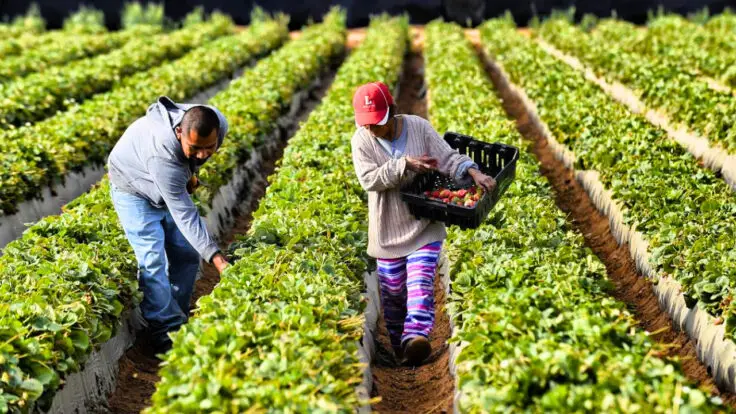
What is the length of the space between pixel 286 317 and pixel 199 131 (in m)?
1.46

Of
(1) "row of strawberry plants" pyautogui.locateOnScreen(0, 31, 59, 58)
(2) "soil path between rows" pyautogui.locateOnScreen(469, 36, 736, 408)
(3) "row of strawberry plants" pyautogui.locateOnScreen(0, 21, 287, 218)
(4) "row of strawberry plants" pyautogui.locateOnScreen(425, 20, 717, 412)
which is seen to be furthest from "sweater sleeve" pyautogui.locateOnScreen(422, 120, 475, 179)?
(1) "row of strawberry plants" pyautogui.locateOnScreen(0, 31, 59, 58)

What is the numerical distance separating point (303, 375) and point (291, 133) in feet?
37.2

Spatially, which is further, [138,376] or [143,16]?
[143,16]

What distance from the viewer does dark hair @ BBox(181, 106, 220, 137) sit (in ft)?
18.9

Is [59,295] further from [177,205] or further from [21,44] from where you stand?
[21,44]

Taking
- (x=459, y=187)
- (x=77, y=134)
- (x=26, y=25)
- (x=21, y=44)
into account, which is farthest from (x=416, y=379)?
(x=26, y=25)

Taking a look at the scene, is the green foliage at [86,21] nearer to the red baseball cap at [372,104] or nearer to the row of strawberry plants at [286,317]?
the row of strawberry plants at [286,317]

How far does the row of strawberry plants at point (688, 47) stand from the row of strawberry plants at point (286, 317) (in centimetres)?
1053

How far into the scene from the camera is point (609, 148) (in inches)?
404

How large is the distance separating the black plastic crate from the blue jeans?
2100 millimetres

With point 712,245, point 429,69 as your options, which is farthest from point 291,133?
point 712,245

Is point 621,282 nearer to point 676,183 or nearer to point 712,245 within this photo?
point 676,183

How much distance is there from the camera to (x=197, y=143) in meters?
5.83

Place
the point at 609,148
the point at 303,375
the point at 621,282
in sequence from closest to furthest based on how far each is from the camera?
the point at 303,375 < the point at 621,282 < the point at 609,148
